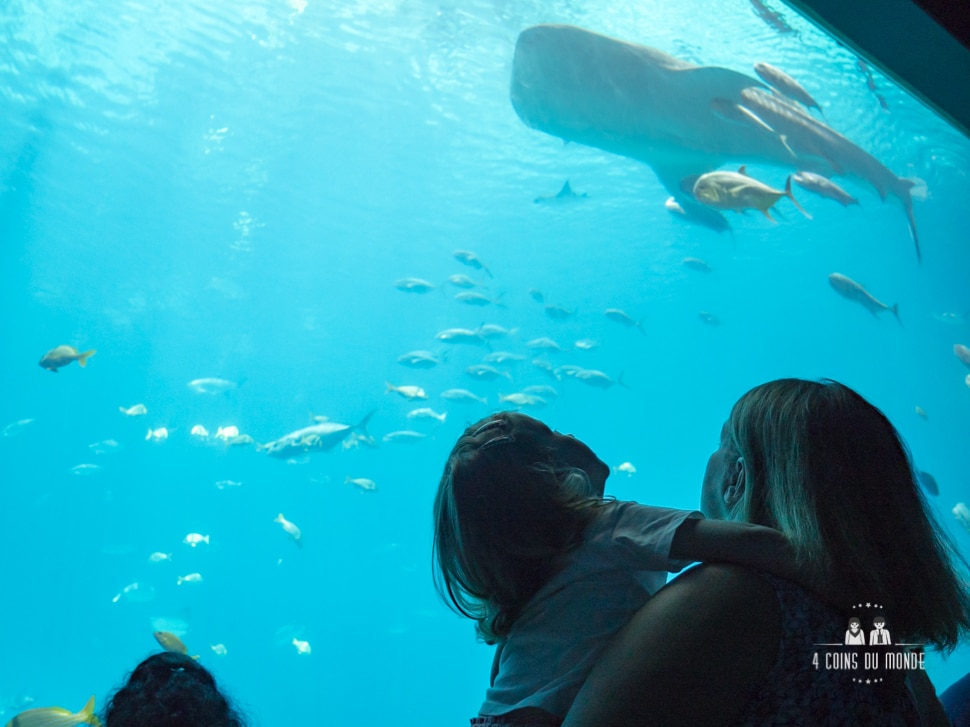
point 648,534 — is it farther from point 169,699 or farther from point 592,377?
point 592,377

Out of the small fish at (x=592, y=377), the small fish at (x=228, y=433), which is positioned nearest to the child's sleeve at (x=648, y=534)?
the small fish at (x=228, y=433)

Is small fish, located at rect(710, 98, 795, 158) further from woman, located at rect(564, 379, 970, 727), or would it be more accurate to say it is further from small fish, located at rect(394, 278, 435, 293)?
woman, located at rect(564, 379, 970, 727)

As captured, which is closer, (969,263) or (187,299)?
(969,263)

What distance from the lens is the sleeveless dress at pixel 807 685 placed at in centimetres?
85

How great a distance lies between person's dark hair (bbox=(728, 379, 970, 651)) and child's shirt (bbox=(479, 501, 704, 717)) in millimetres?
157

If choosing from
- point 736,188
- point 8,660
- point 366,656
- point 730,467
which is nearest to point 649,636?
point 730,467

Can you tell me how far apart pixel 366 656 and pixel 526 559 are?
154ft

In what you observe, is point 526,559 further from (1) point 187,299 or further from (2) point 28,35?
(1) point 187,299

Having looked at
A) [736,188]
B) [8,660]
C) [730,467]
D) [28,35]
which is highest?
[730,467]

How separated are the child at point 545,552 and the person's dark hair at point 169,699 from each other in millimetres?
403

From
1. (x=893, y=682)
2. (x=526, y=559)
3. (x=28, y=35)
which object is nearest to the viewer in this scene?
(x=893, y=682)

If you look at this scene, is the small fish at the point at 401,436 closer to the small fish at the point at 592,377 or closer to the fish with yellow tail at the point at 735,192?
the small fish at the point at 592,377

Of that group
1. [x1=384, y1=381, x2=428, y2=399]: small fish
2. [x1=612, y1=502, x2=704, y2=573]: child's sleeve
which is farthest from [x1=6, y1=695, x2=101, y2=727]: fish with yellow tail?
[x1=384, y1=381, x2=428, y2=399]: small fish

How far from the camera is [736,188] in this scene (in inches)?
234
